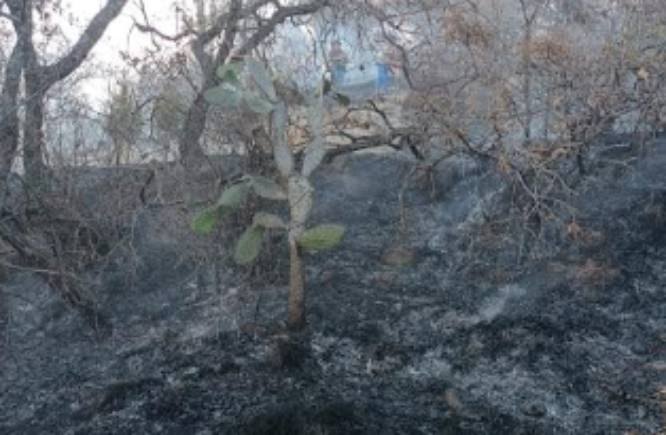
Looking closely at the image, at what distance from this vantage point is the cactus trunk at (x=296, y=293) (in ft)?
20.7

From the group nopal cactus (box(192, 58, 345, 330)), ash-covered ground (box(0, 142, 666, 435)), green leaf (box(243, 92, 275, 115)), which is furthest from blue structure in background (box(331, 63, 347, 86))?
green leaf (box(243, 92, 275, 115))

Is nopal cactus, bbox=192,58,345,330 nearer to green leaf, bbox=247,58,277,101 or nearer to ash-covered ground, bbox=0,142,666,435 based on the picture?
green leaf, bbox=247,58,277,101

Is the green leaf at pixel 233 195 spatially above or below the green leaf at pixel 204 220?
above

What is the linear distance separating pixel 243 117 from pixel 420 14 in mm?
2407

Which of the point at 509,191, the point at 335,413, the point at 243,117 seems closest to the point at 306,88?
the point at 243,117

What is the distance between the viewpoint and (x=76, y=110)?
7.59 m

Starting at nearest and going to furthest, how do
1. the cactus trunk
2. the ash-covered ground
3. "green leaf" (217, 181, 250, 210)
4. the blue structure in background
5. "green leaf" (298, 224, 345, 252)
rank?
the ash-covered ground
"green leaf" (217, 181, 250, 210)
"green leaf" (298, 224, 345, 252)
the cactus trunk
the blue structure in background

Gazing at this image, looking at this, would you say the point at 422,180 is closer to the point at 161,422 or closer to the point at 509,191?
the point at 509,191

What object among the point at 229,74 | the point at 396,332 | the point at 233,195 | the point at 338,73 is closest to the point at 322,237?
the point at 233,195

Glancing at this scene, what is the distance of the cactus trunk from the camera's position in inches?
249

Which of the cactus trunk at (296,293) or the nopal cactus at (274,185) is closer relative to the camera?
the nopal cactus at (274,185)

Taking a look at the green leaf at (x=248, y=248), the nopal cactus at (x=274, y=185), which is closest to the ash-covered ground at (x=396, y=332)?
the green leaf at (x=248, y=248)

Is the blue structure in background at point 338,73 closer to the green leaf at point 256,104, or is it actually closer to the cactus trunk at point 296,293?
the green leaf at point 256,104

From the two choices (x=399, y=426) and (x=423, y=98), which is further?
(x=423, y=98)
